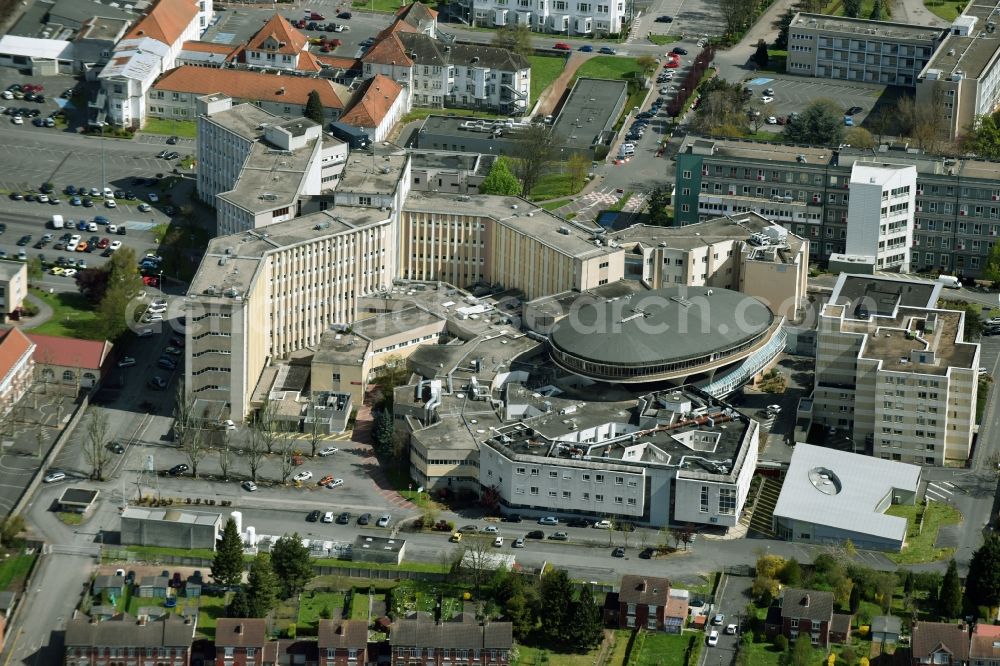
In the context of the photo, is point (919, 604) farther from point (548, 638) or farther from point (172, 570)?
point (172, 570)

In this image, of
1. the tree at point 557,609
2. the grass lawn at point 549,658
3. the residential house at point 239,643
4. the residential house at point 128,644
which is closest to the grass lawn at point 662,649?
the grass lawn at point 549,658

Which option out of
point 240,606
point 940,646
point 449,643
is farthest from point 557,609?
point 940,646

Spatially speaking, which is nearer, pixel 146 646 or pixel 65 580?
pixel 146 646

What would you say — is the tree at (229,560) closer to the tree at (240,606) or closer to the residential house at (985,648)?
the tree at (240,606)

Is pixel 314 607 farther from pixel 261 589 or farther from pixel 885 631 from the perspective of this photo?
pixel 885 631

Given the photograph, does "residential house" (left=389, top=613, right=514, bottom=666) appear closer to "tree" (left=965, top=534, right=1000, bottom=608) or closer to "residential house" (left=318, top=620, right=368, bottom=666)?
"residential house" (left=318, top=620, right=368, bottom=666)

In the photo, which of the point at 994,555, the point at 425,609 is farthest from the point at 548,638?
the point at 994,555
